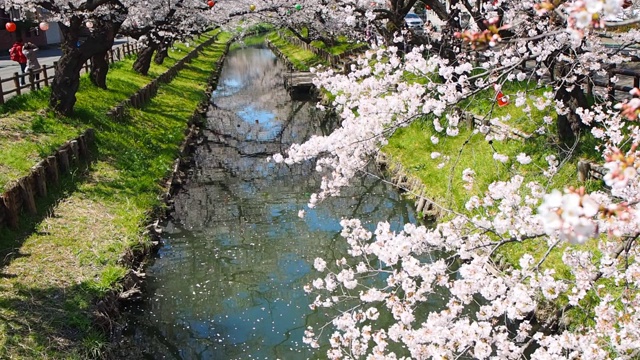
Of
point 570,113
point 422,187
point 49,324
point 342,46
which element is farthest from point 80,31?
point 342,46

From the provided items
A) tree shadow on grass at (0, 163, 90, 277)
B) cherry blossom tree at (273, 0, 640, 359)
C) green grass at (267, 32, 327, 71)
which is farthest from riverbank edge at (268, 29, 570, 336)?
green grass at (267, 32, 327, 71)

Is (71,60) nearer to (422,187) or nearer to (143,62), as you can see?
(422,187)

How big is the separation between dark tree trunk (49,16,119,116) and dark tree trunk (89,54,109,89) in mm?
2105

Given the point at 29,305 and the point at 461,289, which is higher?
the point at 461,289

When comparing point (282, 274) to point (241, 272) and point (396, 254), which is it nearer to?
point (241, 272)

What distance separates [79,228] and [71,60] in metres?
6.48

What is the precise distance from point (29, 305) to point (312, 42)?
3468 centimetres

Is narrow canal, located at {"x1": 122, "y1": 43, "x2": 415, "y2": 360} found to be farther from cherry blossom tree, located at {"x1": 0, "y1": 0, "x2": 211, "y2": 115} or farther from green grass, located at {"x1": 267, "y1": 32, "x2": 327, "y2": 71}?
green grass, located at {"x1": 267, "y1": 32, "x2": 327, "y2": 71}

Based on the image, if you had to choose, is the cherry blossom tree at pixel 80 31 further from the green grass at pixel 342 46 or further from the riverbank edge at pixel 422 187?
the green grass at pixel 342 46

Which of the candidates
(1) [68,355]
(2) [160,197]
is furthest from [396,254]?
(2) [160,197]

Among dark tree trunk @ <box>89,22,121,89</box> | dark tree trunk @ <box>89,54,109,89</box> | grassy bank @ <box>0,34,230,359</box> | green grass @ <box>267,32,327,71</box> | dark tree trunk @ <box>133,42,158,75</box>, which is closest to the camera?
grassy bank @ <box>0,34,230,359</box>

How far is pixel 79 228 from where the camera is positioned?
30.7 ft

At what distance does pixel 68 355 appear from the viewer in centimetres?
634

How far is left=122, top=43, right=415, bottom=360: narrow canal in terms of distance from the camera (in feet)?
25.9
